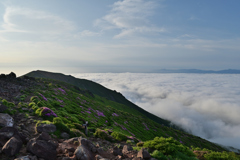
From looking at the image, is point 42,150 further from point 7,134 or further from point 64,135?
point 64,135

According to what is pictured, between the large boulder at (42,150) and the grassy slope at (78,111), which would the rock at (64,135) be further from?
the large boulder at (42,150)

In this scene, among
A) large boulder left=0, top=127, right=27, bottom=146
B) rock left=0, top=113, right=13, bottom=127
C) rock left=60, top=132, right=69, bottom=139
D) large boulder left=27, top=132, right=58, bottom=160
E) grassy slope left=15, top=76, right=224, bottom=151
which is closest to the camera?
large boulder left=27, top=132, right=58, bottom=160

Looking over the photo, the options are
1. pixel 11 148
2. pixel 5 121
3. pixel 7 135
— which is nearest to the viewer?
pixel 11 148

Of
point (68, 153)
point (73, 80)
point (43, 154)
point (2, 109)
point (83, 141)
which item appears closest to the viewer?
point (43, 154)

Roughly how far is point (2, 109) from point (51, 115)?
20.4 feet

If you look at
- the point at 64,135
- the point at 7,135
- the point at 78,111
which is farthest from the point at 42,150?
the point at 78,111

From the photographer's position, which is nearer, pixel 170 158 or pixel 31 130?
pixel 170 158

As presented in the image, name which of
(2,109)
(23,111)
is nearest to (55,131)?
(2,109)

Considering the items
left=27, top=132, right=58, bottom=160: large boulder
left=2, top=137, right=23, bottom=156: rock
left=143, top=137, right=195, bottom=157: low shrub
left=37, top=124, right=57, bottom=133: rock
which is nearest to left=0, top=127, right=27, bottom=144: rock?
left=2, top=137, right=23, bottom=156: rock

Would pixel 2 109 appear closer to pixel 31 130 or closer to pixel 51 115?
pixel 31 130

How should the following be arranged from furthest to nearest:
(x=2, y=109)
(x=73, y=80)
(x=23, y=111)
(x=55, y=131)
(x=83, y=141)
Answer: (x=73, y=80), (x=23, y=111), (x=2, y=109), (x=55, y=131), (x=83, y=141)

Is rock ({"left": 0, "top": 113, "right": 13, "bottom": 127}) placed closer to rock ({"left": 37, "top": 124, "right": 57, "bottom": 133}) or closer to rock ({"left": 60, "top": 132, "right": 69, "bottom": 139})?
rock ({"left": 37, "top": 124, "right": 57, "bottom": 133})

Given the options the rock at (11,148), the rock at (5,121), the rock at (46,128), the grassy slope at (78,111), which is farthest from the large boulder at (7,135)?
the grassy slope at (78,111)

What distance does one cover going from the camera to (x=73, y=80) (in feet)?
630
